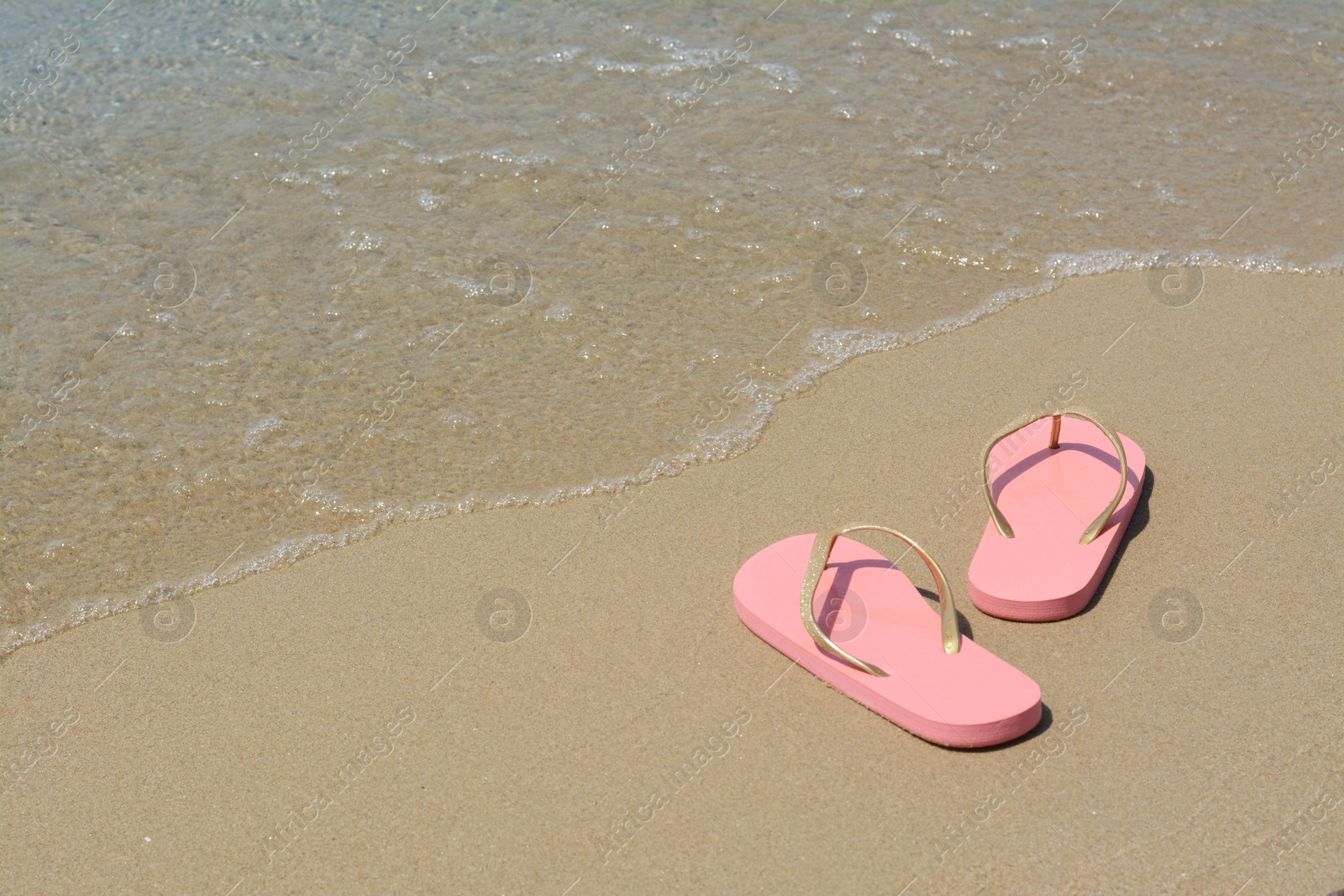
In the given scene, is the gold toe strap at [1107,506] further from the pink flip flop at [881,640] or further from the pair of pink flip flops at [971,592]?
the pink flip flop at [881,640]

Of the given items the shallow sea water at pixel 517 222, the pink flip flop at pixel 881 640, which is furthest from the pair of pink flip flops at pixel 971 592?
the shallow sea water at pixel 517 222

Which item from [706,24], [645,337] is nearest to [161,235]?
[645,337]

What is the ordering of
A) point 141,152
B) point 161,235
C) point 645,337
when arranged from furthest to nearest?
point 141,152, point 161,235, point 645,337

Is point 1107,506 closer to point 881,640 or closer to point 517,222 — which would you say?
point 881,640

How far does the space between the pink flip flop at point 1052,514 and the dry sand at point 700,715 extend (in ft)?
0.28

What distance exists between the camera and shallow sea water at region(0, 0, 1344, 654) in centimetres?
345

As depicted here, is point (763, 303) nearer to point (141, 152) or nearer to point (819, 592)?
point (819, 592)

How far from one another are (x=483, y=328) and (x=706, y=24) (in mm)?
2926

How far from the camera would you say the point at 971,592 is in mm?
2799

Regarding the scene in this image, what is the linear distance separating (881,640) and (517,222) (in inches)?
105

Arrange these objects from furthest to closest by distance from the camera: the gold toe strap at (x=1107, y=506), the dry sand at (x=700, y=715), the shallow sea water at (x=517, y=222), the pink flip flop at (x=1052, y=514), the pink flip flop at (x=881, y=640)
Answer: the shallow sea water at (x=517, y=222) → the gold toe strap at (x=1107, y=506) → the pink flip flop at (x=1052, y=514) → the pink flip flop at (x=881, y=640) → the dry sand at (x=700, y=715)

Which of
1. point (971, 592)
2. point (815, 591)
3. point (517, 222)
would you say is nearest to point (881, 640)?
point (815, 591)

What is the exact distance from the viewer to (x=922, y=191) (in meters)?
4.70

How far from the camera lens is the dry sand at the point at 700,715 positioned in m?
2.30
